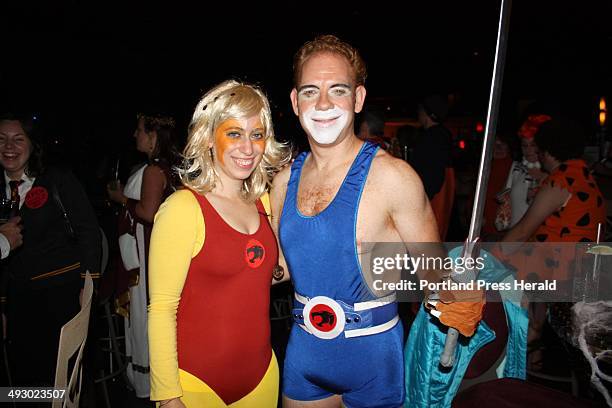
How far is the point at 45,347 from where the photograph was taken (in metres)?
3.02

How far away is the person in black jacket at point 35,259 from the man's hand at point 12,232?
0.15 meters

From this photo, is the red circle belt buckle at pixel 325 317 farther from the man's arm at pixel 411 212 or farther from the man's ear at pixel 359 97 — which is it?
the man's ear at pixel 359 97

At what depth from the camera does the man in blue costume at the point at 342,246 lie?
6.65ft

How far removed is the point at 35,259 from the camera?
2.99 metres

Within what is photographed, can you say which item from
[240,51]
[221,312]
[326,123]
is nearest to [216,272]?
[221,312]

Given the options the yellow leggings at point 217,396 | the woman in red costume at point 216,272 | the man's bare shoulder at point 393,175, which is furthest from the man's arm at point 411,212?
the yellow leggings at point 217,396

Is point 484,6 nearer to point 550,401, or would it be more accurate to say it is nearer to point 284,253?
point 284,253

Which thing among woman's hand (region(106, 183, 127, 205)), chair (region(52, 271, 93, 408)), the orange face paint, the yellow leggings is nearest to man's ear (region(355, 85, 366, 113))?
the orange face paint

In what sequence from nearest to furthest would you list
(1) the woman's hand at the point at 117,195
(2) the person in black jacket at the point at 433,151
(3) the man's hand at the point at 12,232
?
(3) the man's hand at the point at 12,232 → (1) the woman's hand at the point at 117,195 → (2) the person in black jacket at the point at 433,151

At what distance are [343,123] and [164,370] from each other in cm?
134

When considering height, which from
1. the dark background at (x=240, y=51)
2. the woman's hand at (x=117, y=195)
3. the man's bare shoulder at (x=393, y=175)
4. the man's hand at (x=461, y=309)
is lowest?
the man's hand at (x=461, y=309)

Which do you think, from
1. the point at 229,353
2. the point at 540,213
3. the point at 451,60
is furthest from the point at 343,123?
the point at 451,60

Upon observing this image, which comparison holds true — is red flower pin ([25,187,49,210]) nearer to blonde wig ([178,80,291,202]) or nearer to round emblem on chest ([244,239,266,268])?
blonde wig ([178,80,291,202])

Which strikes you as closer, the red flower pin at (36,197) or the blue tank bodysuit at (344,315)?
the blue tank bodysuit at (344,315)
